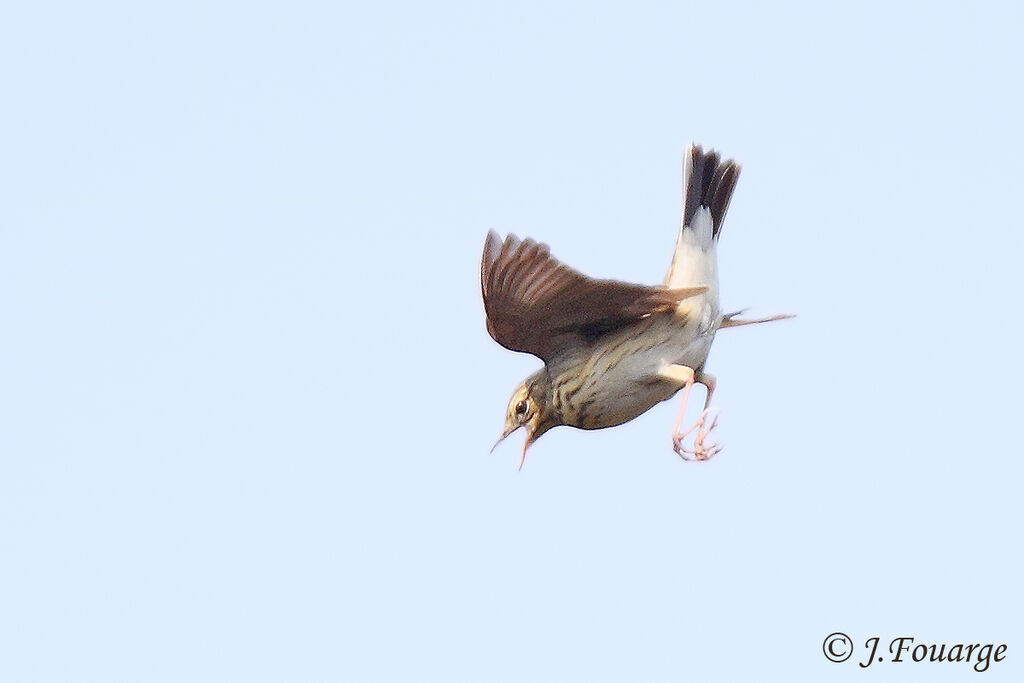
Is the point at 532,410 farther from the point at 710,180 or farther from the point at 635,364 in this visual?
the point at 710,180

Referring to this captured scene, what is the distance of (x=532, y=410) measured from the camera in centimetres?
912

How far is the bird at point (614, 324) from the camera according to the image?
320 inches

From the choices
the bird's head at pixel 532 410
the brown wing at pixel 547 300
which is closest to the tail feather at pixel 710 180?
the brown wing at pixel 547 300

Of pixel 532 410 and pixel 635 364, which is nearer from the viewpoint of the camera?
pixel 635 364

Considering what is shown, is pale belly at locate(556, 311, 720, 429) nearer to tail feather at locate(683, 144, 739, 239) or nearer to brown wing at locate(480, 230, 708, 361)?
brown wing at locate(480, 230, 708, 361)

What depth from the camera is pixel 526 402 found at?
30.0 feet

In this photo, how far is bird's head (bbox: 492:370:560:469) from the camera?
898 centimetres

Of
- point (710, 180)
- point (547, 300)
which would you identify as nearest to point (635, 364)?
point (547, 300)

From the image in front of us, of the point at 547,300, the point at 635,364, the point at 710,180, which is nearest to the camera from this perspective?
the point at 547,300

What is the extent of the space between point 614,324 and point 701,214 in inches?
35.9

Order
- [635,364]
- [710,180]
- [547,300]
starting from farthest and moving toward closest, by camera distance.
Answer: [710,180]
[635,364]
[547,300]

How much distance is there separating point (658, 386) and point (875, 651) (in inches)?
104

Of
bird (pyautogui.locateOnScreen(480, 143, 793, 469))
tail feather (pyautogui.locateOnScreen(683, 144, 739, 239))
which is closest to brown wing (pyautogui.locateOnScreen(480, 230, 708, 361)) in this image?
bird (pyautogui.locateOnScreen(480, 143, 793, 469))

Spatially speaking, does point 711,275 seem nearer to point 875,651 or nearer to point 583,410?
point 583,410
